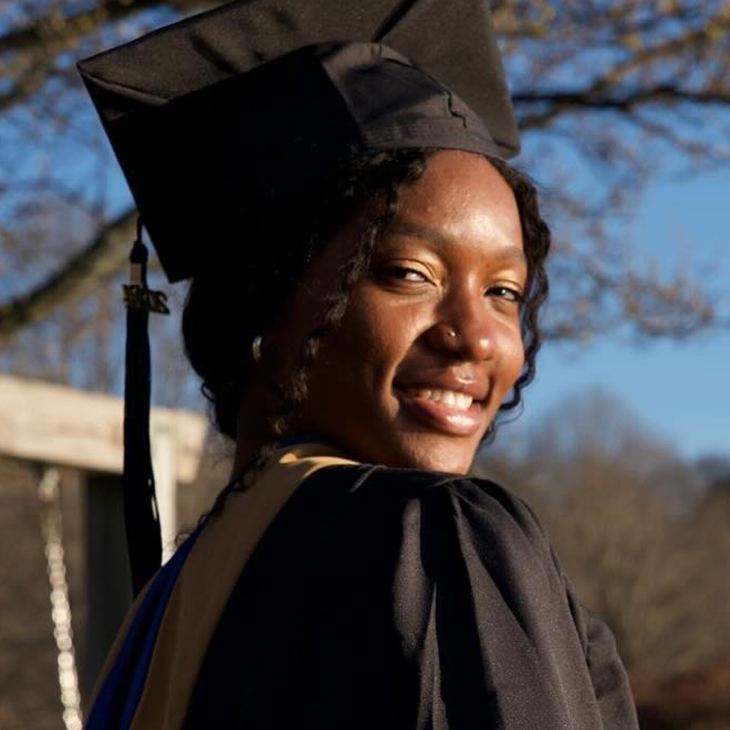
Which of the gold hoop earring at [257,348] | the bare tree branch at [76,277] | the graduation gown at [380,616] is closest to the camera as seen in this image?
the graduation gown at [380,616]

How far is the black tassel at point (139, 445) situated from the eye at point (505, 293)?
0.61 metres

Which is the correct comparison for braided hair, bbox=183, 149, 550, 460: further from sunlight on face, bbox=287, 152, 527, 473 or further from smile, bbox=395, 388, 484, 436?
smile, bbox=395, 388, 484, 436

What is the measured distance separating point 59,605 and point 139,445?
81.9 inches

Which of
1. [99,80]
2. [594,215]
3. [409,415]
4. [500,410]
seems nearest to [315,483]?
[409,415]

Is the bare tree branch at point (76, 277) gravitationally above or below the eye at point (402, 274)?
below

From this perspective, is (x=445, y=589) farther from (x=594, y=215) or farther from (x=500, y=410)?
(x=594, y=215)

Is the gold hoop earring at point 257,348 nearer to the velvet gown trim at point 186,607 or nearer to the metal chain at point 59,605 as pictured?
the velvet gown trim at point 186,607

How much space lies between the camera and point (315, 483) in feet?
5.91

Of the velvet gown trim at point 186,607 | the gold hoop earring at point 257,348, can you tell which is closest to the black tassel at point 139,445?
the velvet gown trim at point 186,607

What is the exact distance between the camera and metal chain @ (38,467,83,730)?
412 centimetres

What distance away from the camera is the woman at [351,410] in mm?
1639

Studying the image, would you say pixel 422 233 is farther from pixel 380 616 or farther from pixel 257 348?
pixel 380 616

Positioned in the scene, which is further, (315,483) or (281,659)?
(315,483)

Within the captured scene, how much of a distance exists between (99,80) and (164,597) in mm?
730
